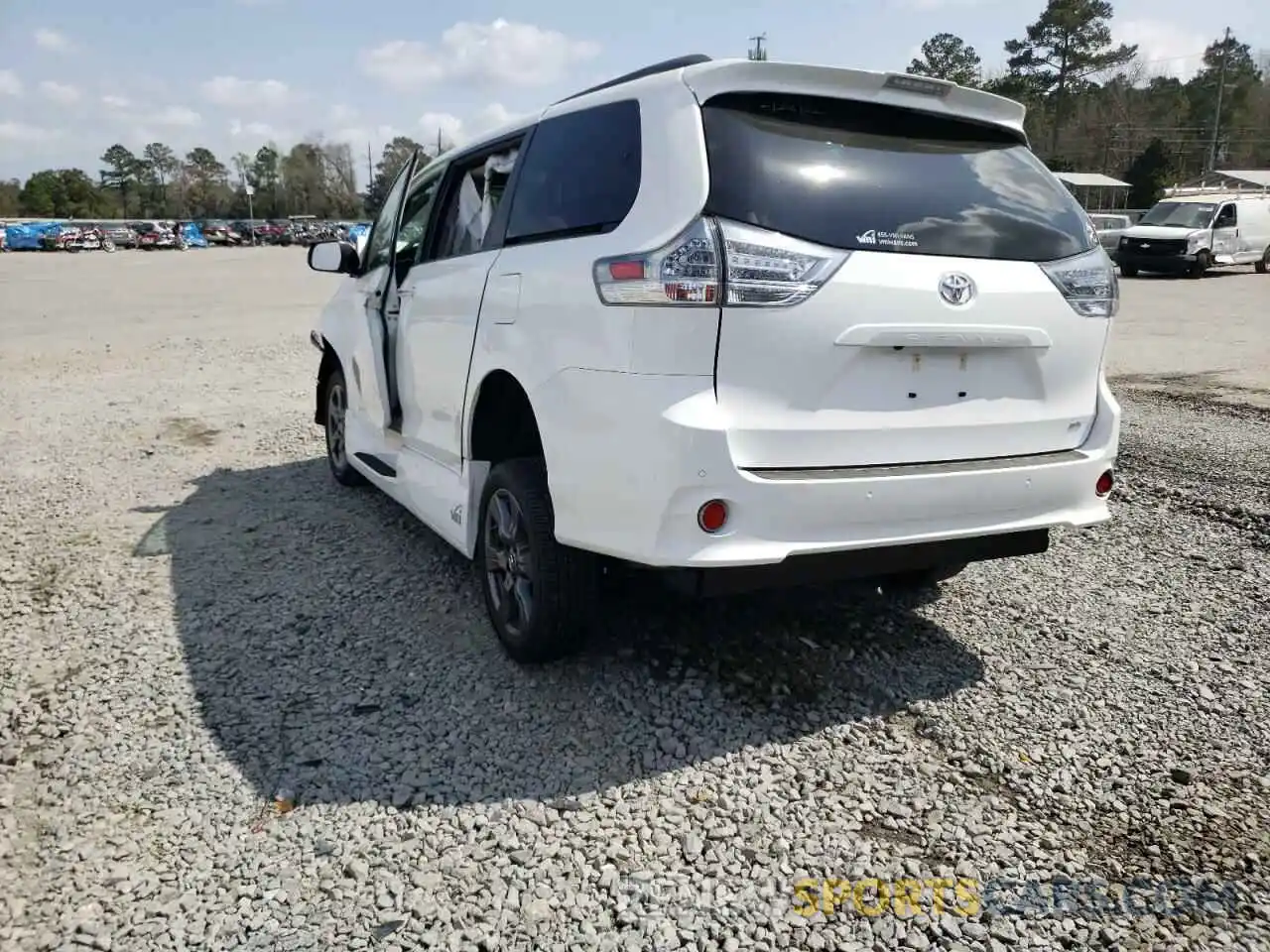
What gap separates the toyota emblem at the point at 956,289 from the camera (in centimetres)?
302

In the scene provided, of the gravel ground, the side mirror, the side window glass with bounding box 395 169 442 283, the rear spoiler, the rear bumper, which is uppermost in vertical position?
the rear spoiler

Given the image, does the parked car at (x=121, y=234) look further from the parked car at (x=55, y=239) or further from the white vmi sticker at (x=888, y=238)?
the white vmi sticker at (x=888, y=238)

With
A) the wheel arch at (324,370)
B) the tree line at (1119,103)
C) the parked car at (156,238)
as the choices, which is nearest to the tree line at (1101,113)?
the tree line at (1119,103)

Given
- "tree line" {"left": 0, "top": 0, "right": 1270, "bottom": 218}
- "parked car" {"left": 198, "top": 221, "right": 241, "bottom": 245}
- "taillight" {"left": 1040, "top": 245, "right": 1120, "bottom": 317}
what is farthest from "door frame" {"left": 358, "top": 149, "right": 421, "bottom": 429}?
"parked car" {"left": 198, "top": 221, "right": 241, "bottom": 245}

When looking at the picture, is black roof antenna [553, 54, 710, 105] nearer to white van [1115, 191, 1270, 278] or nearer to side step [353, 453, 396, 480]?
side step [353, 453, 396, 480]

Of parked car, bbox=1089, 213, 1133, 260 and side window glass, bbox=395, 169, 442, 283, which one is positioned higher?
parked car, bbox=1089, 213, 1133, 260

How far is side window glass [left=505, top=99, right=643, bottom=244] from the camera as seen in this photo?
124 inches

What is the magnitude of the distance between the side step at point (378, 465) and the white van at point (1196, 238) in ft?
85.8

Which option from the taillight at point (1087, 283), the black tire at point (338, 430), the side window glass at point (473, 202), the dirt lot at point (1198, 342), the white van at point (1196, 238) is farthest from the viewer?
the white van at point (1196, 238)

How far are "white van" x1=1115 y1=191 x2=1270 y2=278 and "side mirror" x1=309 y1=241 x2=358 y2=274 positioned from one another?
25875mm

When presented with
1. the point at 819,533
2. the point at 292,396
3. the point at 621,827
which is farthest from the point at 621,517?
the point at 292,396

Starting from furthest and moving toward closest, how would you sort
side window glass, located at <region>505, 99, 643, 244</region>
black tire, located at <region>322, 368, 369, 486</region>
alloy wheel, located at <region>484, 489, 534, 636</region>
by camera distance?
black tire, located at <region>322, 368, 369, 486</region> < alloy wheel, located at <region>484, 489, 534, 636</region> < side window glass, located at <region>505, 99, 643, 244</region>

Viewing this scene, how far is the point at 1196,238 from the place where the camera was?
25.6 metres

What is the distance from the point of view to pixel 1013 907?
2.44 m
